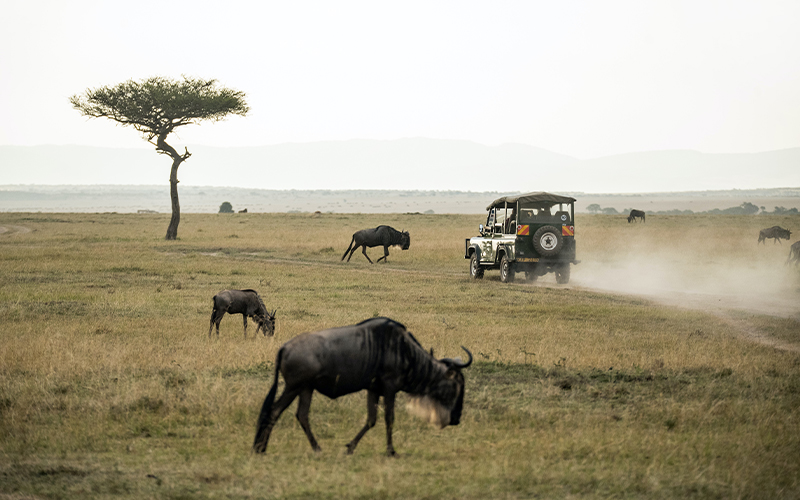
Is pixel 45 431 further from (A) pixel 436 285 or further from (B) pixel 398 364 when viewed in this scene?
(A) pixel 436 285

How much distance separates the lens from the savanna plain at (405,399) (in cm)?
651

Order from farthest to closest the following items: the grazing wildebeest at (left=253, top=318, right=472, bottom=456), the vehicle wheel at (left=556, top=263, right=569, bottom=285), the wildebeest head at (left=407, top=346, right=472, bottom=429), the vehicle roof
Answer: the vehicle wheel at (left=556, top=263, right=569, bottom=285)
the vehicle roof
the wildebeest head at (left=407, top=346, right=472, bottom=429)
the grazing wildebeest at (left=253, top=318, right=472, bottom=456)

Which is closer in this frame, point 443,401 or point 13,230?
point 443,401

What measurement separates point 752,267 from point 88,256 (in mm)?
27117

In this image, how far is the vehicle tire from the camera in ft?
77.1

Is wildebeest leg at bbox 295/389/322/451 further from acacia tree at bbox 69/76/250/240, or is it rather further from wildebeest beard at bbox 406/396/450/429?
acacia tree at bbox 69/76/250/240

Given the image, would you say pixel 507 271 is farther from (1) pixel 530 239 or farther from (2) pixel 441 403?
(2) pixel 441 403

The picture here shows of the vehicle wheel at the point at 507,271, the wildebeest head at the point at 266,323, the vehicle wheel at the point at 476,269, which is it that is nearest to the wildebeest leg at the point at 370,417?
the wildebeest head at the point at 266,323

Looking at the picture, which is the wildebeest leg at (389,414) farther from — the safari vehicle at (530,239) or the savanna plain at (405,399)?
the safari vehicle at (530,239)

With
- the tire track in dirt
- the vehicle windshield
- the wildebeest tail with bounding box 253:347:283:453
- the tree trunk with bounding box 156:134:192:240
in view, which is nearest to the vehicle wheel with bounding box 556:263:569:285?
the vehicle windshield

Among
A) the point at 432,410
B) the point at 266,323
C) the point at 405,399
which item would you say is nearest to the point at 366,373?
the point at 432,410

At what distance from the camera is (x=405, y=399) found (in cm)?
952

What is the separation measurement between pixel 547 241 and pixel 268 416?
17650 mm

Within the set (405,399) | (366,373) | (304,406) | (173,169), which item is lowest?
(405,399)
